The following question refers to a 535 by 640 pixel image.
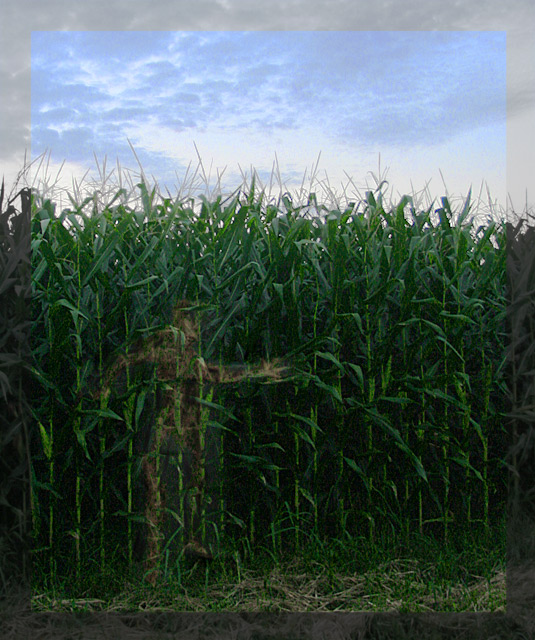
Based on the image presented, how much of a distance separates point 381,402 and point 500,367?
648mm

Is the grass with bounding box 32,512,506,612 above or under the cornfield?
under

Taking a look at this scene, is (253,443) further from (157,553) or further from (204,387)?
(157,553)

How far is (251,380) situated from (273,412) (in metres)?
0.17

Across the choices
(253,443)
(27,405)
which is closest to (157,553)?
(253,443)

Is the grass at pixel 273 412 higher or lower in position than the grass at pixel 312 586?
higher

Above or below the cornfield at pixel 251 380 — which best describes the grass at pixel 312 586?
below

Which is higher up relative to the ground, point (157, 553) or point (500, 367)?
point (500, 367)

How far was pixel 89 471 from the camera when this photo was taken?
7.89 feet

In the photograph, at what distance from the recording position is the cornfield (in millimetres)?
2373

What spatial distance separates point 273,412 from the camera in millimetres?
2453

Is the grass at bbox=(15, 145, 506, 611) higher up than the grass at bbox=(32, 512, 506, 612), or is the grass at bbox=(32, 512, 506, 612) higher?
the grass at bbox=(15, 145, 506, 611)

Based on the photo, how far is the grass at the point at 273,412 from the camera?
2361 mm

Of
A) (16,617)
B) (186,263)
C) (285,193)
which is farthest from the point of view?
(285,193)

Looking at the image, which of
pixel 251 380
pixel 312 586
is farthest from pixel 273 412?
pixel 312 586
